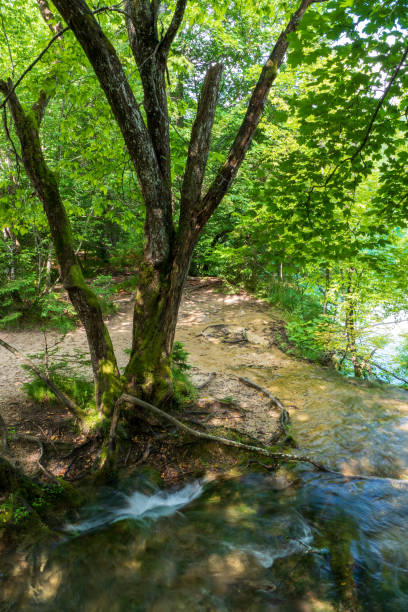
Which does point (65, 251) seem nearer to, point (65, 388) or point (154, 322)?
point (154, 322)

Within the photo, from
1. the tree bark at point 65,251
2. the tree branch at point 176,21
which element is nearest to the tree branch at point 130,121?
the tree branch at point 176,21

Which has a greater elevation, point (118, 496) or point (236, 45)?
point (236, 45)

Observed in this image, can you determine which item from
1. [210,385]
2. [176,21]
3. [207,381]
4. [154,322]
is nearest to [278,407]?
[210,385]

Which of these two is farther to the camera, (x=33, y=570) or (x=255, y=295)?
(x=255, y=295)

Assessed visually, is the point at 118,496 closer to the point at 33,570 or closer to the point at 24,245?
the point at 33,570

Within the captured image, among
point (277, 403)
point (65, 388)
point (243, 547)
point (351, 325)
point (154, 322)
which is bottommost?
point (243, 547)

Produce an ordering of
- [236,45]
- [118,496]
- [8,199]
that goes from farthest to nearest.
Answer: [236,45]
[8,199]
[118,496]

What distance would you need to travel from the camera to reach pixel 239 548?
310 centimetres

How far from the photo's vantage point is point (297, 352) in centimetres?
879

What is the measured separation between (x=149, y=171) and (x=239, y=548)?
13.5 ft

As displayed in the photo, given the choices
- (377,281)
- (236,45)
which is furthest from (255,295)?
(236,45)

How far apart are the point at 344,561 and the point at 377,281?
6594mm

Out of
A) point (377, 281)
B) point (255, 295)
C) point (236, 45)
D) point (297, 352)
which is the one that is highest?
point (236, 45)

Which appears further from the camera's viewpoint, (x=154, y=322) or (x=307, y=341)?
(x=307, y=341)
